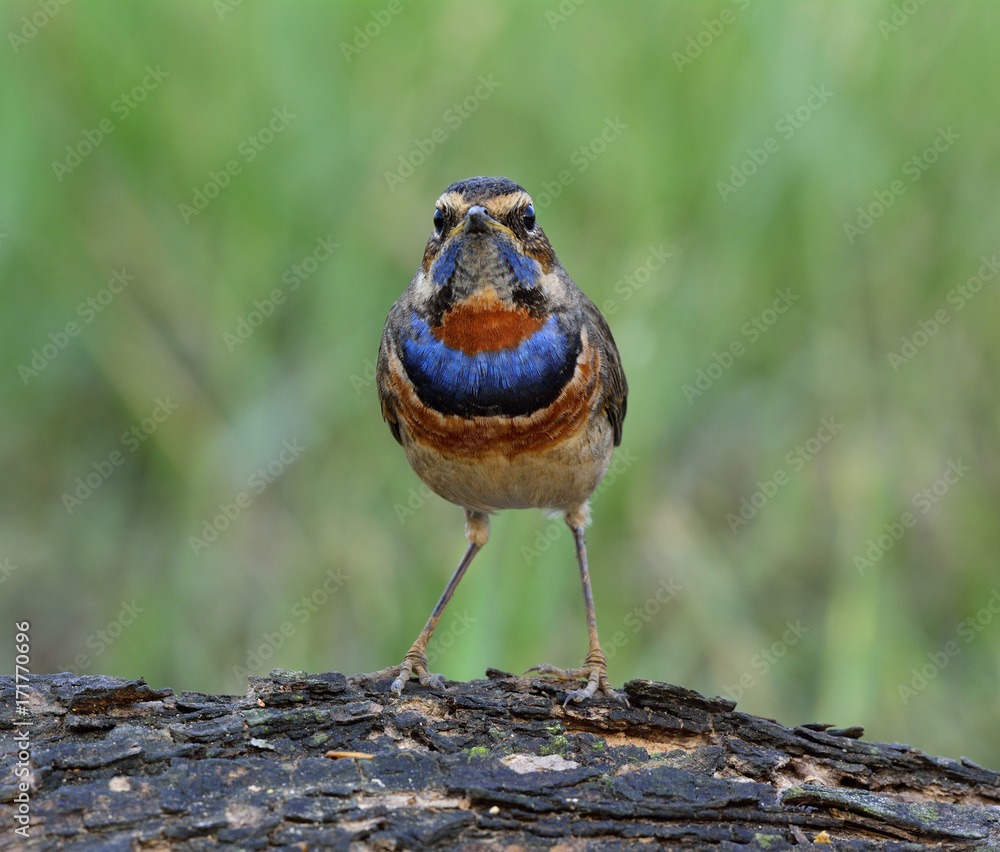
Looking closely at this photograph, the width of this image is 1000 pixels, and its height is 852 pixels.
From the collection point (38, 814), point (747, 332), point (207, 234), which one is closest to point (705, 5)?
point (747, 332)

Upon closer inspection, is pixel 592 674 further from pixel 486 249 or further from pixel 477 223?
pixel 477 223

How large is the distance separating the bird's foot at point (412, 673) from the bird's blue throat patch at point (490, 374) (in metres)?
1.10

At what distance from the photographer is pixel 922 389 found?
633cm

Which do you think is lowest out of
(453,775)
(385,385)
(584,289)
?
(453,775)

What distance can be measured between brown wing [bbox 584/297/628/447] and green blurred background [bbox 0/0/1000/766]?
0.82 m

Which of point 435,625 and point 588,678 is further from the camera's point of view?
point 435,625

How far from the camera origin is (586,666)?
4.88 m

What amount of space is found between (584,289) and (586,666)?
247cm

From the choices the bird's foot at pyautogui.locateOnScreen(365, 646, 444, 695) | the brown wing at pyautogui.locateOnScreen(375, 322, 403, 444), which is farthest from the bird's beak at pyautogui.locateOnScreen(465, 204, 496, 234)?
the bird's foot at pyautogui.locateOnScreen(365, 646, 444, 695)

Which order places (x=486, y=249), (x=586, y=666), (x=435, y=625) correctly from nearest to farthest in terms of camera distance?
(x=486, y=249) → (x=586, y=666) → (x=435, y=625)

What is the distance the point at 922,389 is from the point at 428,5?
4.00 m

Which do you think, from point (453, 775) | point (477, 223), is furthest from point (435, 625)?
point (477, 223)

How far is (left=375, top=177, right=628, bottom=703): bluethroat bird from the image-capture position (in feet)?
14.5

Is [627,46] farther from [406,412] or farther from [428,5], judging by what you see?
[406,412]
